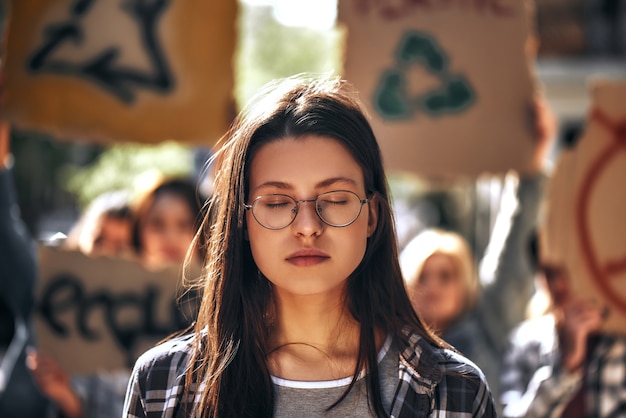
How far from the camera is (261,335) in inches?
65.2

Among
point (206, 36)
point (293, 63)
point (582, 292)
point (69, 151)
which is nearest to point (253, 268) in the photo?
point (582, 292)

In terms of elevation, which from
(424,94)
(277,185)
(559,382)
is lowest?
(559,382)

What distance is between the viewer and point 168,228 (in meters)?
3.46

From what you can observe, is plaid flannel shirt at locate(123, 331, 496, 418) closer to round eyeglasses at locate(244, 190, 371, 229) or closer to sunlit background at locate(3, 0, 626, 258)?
round eyeglasses at locate(244, 190, 371, 229)

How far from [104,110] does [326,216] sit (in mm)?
1886

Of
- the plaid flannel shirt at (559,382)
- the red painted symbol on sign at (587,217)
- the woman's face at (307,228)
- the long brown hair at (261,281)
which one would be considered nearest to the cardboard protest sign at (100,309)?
the plaid flannel shirt at (559,382)

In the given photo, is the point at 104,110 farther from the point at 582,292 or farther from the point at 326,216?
the point at 326,216

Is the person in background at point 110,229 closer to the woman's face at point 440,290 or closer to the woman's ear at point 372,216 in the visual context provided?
the woman's face at point 440,290

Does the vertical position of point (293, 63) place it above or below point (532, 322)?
above

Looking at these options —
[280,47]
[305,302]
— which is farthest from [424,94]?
[280,47]

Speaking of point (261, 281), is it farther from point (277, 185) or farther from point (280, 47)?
point (280, 47)

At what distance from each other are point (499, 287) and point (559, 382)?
0.51 metres

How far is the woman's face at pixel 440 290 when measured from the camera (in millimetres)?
3689

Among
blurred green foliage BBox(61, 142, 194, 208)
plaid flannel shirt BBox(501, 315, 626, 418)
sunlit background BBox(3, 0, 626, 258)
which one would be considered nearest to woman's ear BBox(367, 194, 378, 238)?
plaid flannel shirt BBox(501, 315, 626, 418)
